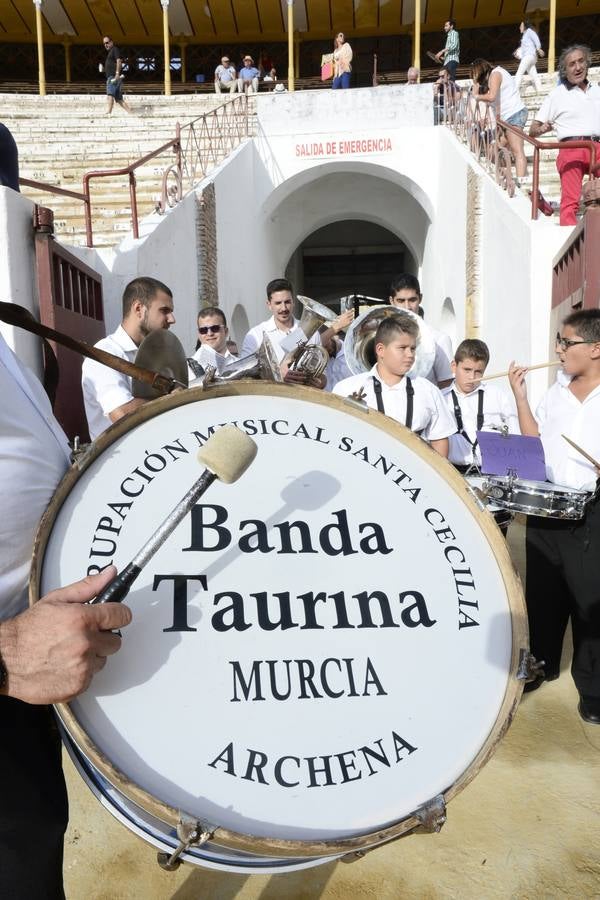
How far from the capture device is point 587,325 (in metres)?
2.85

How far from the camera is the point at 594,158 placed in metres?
6.02

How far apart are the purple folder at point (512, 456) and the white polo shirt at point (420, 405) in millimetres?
516

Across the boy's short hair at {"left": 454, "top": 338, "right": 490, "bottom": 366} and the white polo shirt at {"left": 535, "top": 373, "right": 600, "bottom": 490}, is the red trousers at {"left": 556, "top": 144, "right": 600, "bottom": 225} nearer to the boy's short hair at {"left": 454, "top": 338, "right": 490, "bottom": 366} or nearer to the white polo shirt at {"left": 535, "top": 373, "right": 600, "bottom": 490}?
the boy's short hair at {"left": 454, "top": 338, "right": 490, "bottom": 366}

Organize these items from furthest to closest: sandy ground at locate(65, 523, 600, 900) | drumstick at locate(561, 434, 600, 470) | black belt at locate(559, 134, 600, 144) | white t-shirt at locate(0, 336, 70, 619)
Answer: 1. black belt at locate(559, 134, 600, 144)
2. drumstick at locate(561, 434, 600, 470)
3. sandy ground at locate(65, 523, 600, 900)
4. white t-shirt at locate(0, 336, 70, 619)

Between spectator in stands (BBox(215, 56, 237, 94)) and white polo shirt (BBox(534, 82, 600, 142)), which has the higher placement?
spectator in stands (BBox(215, 56, 237, 94))

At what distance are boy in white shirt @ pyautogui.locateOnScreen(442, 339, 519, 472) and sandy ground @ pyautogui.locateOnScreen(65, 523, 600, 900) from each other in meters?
1.80

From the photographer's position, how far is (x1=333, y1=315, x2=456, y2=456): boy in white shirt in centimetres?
325

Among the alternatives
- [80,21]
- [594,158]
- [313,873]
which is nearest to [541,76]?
[594,158]

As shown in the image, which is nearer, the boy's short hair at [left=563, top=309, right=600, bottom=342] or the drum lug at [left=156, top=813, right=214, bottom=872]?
the drum lug at [left=156, top=813, right=214, bottom=872]

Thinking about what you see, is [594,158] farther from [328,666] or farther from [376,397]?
[328,666]

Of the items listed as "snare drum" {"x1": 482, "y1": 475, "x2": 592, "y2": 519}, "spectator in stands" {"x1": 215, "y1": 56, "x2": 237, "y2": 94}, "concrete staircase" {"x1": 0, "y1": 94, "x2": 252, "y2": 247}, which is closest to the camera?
"snare drum" {"x1": 482, "y1": 475, "x2": 592, "y2": 519}

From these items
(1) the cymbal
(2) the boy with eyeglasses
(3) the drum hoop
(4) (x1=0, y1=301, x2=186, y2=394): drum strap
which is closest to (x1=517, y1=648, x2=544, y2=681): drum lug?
(3) the drum hoop

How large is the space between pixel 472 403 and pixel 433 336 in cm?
81

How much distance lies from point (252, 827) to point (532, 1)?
23.0m
